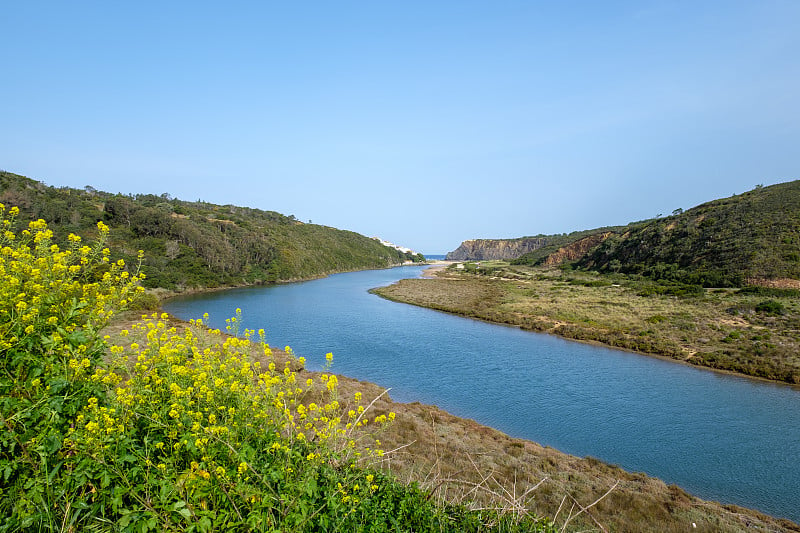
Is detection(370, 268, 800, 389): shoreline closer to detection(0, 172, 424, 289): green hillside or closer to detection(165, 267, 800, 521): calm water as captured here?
detection(165, 267, 800, 521): calm water

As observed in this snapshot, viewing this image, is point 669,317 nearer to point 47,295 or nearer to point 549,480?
point 549,480

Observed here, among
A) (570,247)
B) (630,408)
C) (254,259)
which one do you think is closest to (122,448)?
(630,408)

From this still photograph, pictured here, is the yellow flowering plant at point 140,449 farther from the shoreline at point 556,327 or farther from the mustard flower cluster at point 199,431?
the shoreline at point 556,327

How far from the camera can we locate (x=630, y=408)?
51.5 ft

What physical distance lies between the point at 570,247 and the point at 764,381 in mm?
74492

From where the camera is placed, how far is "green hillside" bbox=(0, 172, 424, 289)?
4912cm

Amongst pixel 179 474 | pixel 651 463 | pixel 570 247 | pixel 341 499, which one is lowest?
pixel 651 463

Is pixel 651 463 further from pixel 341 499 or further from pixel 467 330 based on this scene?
pixel 467 330

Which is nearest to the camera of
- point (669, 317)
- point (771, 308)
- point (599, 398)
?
point (599, 398)

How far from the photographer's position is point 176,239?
62000 millimetres

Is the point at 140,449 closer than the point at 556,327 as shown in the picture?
Yes

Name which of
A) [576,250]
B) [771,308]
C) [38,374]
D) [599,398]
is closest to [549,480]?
[599,398]

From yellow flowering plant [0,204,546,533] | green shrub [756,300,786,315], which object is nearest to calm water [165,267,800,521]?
yellow flowering plant [0,204,546,533]

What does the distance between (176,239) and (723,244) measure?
2988 inches
